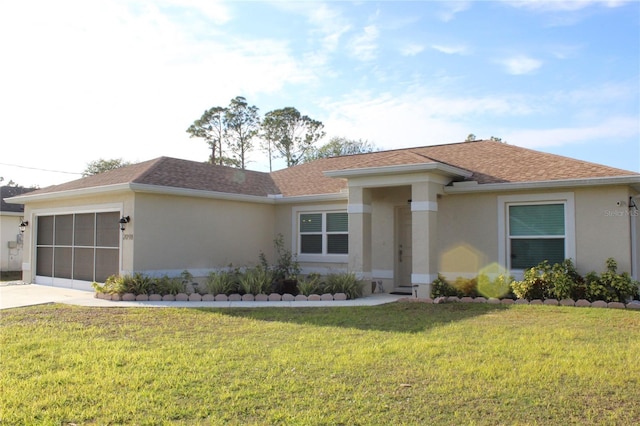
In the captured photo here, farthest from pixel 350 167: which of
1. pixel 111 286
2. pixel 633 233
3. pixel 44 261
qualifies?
pixel 44 261

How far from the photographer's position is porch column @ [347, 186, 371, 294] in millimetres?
13719

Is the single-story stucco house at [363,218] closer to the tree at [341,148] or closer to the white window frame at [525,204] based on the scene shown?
the white window frame at [525,204]

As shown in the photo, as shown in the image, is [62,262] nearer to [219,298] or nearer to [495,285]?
[219,298]

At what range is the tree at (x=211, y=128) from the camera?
45.6m

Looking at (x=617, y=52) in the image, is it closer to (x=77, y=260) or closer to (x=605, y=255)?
(x=605, y=255)

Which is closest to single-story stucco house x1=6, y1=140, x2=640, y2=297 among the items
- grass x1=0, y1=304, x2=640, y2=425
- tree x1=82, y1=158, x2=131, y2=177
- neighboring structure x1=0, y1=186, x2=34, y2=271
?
grass x1=0, y1=304, x2=640, y2=425

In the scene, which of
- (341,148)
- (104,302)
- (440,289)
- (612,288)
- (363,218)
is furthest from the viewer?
(341,148)

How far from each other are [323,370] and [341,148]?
124 feet

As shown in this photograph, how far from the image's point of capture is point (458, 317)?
1007 cm

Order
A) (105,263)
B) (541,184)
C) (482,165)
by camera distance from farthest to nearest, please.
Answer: (105,263) < (482,165) < (541,184)

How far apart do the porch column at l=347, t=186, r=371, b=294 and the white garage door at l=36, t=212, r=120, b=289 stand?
21.1 feet

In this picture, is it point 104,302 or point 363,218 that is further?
point 363,218

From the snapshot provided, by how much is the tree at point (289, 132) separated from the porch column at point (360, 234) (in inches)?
1241

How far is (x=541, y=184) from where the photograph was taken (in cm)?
1226
